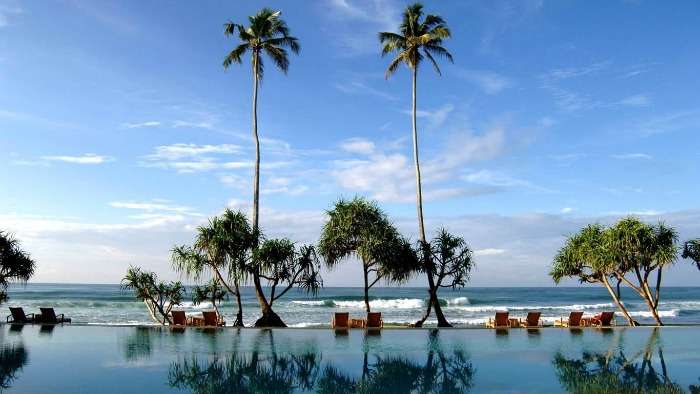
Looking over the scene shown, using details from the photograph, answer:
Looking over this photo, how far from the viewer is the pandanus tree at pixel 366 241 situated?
101ft

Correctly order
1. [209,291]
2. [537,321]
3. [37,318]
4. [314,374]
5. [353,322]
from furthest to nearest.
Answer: [209,291]
[37,318]
[353,322]
[537,321]
[314,374]

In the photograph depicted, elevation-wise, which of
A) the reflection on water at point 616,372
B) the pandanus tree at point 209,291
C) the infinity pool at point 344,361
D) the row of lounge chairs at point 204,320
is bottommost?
the reflection on water at point 616,372

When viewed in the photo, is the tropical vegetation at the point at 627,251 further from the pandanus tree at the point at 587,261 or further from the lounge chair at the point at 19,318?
the lounge chair at the point at 19,318

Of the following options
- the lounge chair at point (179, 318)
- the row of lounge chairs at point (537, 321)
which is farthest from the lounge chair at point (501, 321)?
the lounge chair at point (179, 318)

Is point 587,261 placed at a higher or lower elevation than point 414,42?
lower

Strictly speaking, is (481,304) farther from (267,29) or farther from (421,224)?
(267,29)

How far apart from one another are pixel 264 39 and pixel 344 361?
73.7ft

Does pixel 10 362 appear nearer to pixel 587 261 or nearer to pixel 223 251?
pixel 223 251

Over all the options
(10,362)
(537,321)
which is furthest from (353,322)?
(10,362)

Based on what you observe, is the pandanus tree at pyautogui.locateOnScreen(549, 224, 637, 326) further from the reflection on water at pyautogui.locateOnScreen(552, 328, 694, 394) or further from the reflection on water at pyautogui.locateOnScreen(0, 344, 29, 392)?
the reflection on water at pyautogui.locateOnScreen(0, 344, 29, 392)

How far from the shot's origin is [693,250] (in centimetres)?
3241

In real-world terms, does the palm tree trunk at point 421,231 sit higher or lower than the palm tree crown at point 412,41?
lower

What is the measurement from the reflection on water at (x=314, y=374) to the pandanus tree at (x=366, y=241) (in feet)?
35.0

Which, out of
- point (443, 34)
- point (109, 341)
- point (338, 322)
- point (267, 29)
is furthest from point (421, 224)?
point (109, 341)
